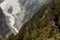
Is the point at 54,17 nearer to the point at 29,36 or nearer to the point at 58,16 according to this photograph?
the point at 58,16

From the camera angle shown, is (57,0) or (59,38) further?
(57,0)

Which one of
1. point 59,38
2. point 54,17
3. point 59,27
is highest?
point 54,17

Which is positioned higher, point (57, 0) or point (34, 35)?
point (57, 0)

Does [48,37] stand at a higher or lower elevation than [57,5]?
lower

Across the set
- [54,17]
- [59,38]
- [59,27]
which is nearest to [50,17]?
[54,17]

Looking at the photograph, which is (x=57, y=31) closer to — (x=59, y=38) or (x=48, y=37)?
(x=48, y=37)

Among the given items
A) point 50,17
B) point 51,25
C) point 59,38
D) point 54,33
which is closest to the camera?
point 59,38

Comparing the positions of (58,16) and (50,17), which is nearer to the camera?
(58,16)

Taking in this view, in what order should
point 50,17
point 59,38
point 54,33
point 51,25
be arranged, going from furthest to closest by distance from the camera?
point 50,17 → point 51,25 → point 54,33 → point 59,38

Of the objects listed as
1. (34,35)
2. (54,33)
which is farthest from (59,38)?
(34,35)
